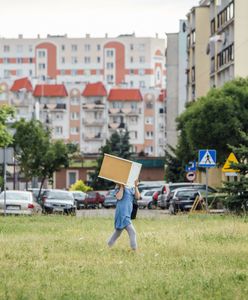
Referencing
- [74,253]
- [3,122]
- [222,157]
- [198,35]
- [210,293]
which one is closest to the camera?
[210,293]

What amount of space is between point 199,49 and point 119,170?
82.4m

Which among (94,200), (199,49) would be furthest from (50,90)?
(94,200)

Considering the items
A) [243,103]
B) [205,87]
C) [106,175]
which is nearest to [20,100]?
[205,87]

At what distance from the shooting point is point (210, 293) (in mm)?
14078

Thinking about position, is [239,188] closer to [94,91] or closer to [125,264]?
[125,264]

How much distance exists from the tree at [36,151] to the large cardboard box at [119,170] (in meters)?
64.7

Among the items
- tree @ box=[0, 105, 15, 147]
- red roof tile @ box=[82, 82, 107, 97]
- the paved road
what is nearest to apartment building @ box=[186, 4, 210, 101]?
tree @ box=[0, 105, 15, 147]

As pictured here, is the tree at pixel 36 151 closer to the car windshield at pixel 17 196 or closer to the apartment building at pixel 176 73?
the apartment building at pixel 176 73

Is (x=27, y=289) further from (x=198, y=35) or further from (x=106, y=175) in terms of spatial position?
(x=198, y=35)

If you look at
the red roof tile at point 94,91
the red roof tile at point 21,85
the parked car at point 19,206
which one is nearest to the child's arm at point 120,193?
the parked car at point 19,206

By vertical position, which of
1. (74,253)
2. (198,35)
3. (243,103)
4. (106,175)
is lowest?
(74,253)

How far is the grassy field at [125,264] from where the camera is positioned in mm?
14242

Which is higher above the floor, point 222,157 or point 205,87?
point 205,87

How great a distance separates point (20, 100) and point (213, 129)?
361 ft
